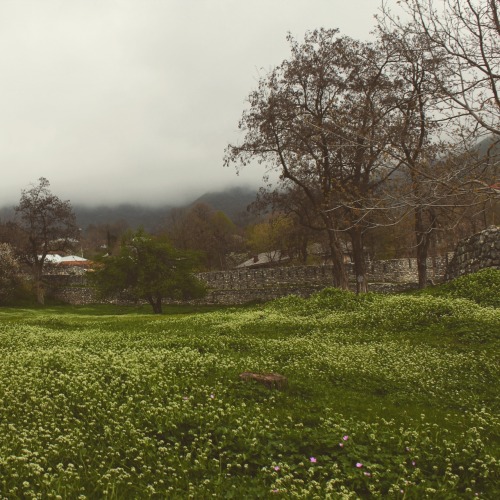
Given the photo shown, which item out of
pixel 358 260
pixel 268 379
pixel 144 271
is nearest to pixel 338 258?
pixel 358 260

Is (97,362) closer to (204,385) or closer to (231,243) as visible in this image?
(204,385)

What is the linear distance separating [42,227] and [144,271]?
35040 mm

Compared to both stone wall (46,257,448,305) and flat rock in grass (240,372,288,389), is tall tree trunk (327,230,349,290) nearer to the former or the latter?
stone wall (46,257,448,305)

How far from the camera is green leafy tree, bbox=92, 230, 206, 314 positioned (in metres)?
42.4

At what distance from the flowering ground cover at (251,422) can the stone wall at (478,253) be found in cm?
1430

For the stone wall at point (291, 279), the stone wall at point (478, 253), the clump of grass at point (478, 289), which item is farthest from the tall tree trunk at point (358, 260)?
the stone wall at point (291, 279)

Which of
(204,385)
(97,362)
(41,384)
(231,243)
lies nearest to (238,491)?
(204,385)

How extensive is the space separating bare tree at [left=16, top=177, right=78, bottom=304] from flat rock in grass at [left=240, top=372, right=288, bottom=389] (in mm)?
65409

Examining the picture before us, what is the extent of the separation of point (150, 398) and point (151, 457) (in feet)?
6.78

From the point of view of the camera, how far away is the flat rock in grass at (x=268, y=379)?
9.38 m

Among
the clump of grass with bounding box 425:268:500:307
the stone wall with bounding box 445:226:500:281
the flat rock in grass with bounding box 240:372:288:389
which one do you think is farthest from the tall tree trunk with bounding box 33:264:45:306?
the flat rock in grass with bounding box 240:372:288:389

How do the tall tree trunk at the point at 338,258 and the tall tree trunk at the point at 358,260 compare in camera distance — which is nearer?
the tall tree trunk at the point at 358,260

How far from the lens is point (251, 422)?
279 inches

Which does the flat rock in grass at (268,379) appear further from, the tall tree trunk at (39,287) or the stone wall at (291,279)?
the tall tree trunk at (39,287)
